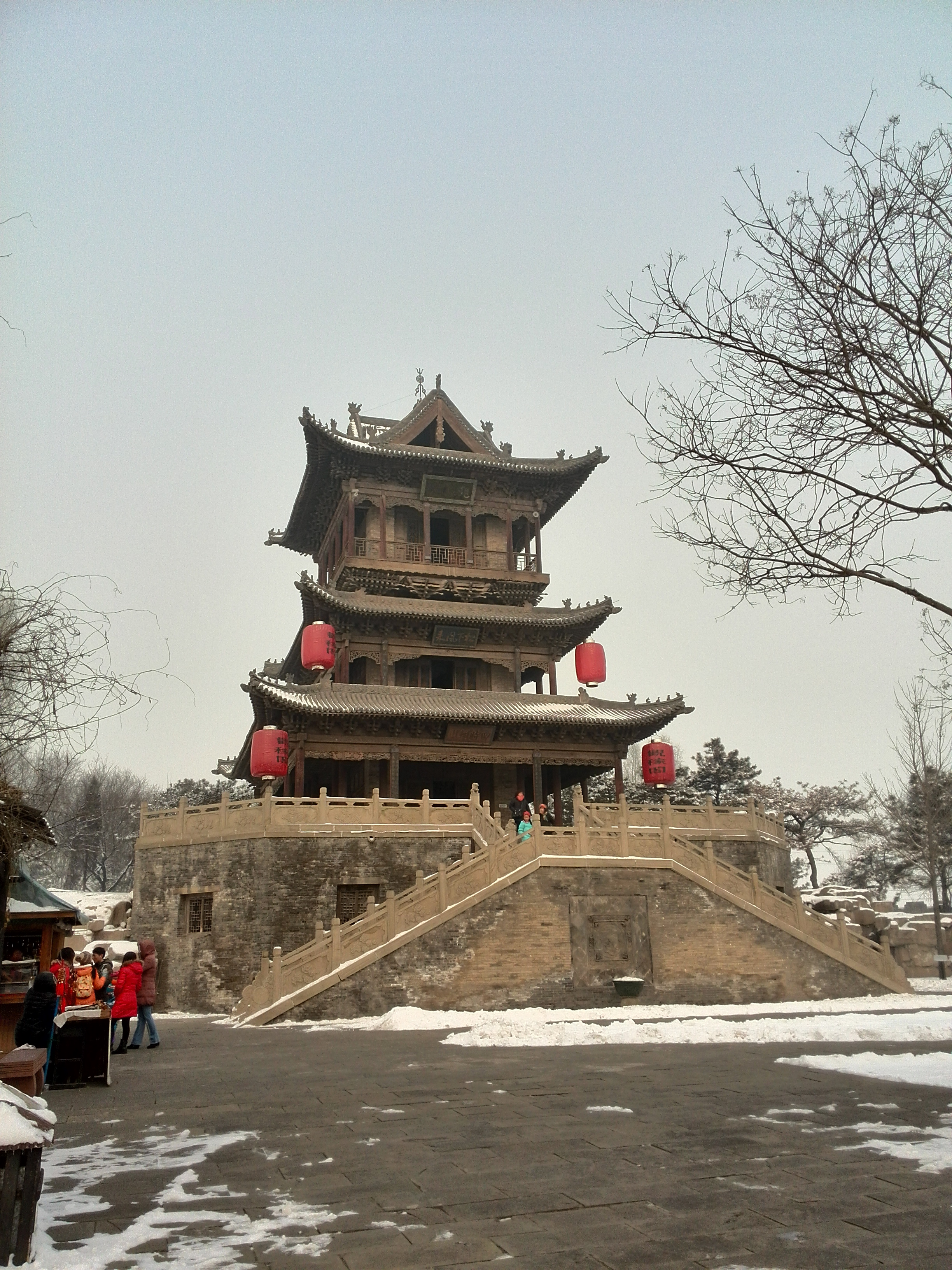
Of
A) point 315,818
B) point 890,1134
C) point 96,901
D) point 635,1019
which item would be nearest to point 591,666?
point 315,818

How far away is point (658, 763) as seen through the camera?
24344mm

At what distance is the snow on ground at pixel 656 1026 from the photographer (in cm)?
1056

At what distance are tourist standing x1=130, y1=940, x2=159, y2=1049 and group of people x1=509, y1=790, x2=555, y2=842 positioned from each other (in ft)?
23.9

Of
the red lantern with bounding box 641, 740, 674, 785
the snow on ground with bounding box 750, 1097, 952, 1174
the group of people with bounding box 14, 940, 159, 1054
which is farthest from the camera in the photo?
the red lantern with bounding box 641, 740, 674, 785

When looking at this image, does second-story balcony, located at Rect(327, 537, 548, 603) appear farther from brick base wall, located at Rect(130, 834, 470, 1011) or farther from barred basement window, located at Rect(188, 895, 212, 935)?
barred basement window, located at Rect(188, 895, 212, 935)

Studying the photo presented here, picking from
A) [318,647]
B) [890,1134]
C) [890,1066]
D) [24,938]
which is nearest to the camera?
[890,1134]

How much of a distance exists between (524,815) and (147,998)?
9.38 m

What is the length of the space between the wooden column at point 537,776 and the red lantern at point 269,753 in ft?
20.1

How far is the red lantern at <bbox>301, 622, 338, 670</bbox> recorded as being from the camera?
911 inches

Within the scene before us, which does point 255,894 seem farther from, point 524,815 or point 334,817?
point 524,815

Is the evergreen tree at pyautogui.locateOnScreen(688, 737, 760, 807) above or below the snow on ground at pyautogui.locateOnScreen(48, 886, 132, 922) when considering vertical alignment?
above

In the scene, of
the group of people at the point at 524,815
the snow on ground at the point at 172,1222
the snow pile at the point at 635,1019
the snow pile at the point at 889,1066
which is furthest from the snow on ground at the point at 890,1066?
the group of people at the point at 524,815

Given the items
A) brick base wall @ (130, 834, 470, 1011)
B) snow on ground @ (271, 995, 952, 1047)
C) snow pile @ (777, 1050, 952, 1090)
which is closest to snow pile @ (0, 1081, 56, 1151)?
snow pile @ (777, 1050, 952, 1090)

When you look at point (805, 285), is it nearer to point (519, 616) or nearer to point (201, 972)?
point (201, 972)
